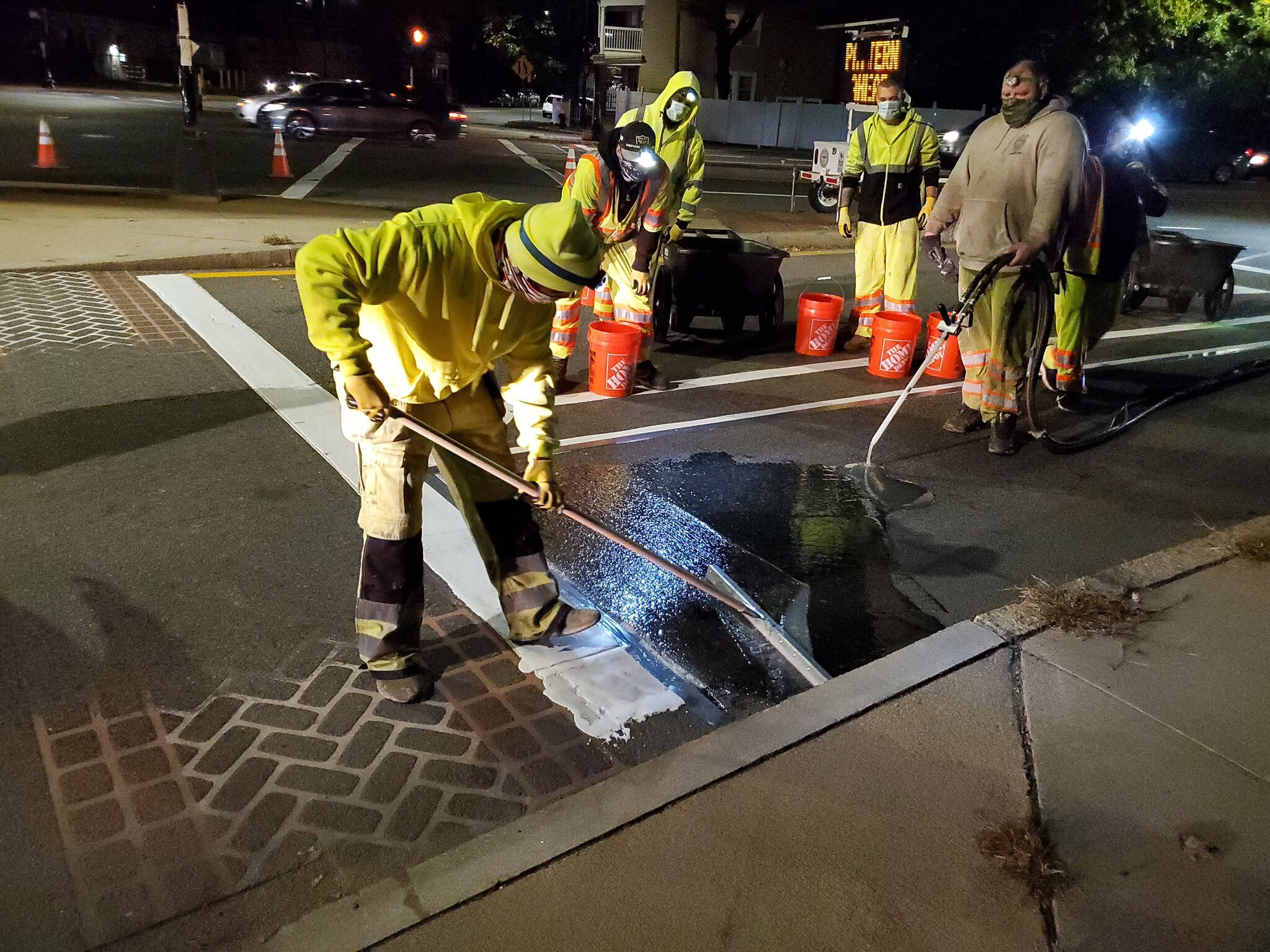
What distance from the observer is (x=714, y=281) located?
299 inches

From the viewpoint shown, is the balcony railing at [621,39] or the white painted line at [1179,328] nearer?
the white painted line at [1179,328]

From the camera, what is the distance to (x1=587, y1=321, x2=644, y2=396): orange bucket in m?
6.33

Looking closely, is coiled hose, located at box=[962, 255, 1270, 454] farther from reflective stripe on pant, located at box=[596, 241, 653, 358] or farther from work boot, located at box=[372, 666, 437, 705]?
work boot, located at box=[372, 666, 437, 705]

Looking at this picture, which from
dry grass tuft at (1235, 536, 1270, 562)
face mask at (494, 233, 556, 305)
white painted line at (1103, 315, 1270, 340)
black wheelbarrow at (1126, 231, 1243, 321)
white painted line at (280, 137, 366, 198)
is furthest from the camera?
white painted line at (280, 137, 366, 198)

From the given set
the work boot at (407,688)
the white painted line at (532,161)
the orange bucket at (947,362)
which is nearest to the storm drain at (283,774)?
the work boot at (407,688)

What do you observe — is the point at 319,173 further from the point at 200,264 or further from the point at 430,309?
the point at 430,309

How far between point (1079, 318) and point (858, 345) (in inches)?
77.0

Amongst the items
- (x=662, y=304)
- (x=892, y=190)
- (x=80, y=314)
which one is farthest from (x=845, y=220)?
(x=80, y=314)

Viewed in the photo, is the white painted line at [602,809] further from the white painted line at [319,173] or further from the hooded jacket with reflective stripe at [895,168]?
the white painted line at [319,173]

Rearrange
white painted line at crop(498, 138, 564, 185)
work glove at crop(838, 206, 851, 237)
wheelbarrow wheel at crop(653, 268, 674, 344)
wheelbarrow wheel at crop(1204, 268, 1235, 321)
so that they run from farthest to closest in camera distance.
A: white painted line at crop(498, 138, 564, 185), wheelbarrow wheel at crop(1204, 268, 1235, 321), work glove at crop(838, 206, 851, 237), wheelbarrow wheel at crop(653, 268, 674, 344)

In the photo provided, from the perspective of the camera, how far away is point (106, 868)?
2.49 metres

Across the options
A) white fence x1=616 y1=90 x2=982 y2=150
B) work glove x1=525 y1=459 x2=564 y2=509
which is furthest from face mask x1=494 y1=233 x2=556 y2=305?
white fence x1=616 y1=90 x2=982 y2=150

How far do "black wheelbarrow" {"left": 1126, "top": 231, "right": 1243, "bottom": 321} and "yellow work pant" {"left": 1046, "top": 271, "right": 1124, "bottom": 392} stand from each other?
3542 millimetres

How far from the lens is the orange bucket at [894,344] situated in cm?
731
